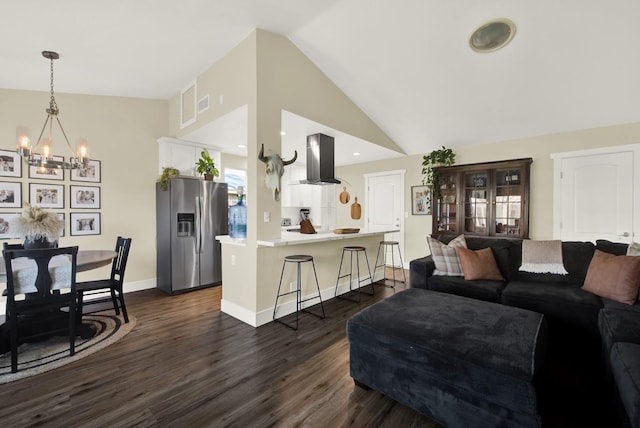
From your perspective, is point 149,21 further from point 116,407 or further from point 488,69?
point 488,69

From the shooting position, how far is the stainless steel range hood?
4.40 meters

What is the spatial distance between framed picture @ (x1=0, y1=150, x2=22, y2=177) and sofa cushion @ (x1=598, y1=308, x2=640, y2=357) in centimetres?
606

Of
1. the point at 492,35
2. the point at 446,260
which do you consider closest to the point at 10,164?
the point at 446,260

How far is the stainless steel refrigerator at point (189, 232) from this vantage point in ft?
14.3

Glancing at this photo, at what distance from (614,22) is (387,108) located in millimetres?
2570

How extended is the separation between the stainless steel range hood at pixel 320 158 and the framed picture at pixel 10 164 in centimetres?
372

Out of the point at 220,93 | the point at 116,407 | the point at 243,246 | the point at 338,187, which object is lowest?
the point at 116,407

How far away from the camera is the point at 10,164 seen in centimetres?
356

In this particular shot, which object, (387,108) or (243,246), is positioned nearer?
(243,246)

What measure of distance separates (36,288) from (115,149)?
8.35ft

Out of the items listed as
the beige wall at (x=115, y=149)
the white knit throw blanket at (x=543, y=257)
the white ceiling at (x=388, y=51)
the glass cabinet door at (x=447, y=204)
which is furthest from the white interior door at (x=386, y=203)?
Answer: the beige wall at (x=115, y=149)

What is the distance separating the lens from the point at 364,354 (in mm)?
1970

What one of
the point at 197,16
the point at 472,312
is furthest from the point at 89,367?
the point at 197,16

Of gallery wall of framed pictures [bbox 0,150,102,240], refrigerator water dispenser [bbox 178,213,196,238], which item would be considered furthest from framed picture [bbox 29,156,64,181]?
refrigerator water dispenser [bbox 178,213,196,238]
